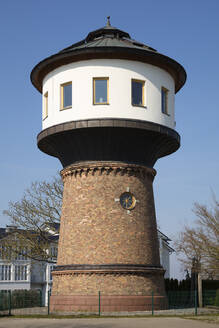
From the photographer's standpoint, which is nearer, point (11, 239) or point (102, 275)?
point (102, 275)

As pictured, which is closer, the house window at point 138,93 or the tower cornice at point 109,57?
the tower cornice at point 109,57

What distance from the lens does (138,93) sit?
72.1ft

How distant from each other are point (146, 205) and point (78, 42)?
8.23m

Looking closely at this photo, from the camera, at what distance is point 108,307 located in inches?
802

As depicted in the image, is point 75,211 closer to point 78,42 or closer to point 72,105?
point 72,105

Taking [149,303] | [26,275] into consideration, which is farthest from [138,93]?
[26,275]

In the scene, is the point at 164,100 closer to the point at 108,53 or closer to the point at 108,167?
the point at 108,53

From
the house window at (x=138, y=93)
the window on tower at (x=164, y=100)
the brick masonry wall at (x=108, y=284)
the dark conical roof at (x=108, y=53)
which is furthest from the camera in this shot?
the window on tower at (x=164, y=100)

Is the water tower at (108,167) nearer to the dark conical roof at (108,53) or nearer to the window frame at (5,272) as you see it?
the dark conical roof at (108,53)

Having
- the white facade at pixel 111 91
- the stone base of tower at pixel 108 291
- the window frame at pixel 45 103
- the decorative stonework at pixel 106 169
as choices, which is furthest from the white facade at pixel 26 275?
the white facade at pixel 111 91

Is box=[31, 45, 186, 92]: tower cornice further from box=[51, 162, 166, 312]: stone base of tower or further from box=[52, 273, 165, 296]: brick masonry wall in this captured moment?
box=[52, 273, 165, 296]: brick masonry wall

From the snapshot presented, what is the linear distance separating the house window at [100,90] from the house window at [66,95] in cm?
115

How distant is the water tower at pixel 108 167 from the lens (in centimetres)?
2092

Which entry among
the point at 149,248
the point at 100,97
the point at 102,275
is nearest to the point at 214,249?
the point at 149,248
